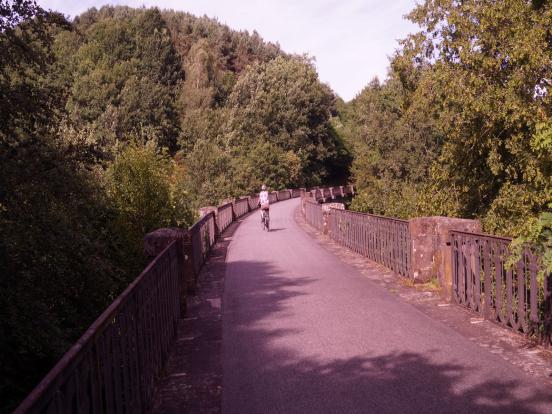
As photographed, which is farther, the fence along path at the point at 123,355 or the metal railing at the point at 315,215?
the metal railing at the point at 315,215

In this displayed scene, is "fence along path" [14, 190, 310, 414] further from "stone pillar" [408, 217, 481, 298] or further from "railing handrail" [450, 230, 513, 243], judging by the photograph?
"stone pillar" [408, 217, 481, 298]

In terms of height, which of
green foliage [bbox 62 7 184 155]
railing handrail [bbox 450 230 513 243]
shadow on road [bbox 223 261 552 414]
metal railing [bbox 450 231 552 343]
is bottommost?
shadow on road [bbox 223 261 552 414]

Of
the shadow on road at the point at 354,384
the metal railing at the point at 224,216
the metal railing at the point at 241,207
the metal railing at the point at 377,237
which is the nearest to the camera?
the shadow on road at the point at 354,384

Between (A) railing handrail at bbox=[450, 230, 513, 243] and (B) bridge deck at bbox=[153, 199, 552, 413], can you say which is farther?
(A) railing handrail at bbox=[450, 230, 513, 243]

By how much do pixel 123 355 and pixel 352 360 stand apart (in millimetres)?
2617

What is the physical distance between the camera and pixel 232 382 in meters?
5.40

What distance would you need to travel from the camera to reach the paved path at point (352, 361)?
4.72m

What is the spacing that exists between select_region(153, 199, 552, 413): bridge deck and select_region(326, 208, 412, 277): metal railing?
908 mm

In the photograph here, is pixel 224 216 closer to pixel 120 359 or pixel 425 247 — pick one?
pixel 425 247

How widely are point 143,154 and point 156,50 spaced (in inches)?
2949

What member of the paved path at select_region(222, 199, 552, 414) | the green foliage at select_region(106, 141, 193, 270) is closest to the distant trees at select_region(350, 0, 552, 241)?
the paved path at select_region(222, 199, 552, 414)

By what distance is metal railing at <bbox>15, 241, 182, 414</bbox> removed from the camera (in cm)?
271

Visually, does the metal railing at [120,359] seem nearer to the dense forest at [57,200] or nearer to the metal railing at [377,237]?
the dense forest at [57,200]

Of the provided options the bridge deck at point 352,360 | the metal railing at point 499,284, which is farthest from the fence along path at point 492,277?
the bridge deck at point 352,360
